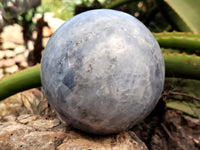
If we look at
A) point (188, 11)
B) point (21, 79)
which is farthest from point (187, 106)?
point (21, 79)

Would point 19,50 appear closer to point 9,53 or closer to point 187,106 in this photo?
point 9,53

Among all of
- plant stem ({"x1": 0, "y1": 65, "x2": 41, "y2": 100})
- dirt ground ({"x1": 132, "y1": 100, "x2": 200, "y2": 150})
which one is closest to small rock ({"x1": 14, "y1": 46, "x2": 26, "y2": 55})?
plant stem ({"x1": 0, "y1": 65, "x2": 41, "y2": 100})

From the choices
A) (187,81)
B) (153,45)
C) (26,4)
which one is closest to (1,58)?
(26,4)

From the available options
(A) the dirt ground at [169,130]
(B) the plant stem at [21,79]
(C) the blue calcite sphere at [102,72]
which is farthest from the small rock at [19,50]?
(C) the blue calcite sphere at [102,72]

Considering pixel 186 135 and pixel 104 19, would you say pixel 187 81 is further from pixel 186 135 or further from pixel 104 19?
pixel 104 19

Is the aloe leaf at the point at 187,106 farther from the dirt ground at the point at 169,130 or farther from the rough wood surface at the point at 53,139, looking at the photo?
the rough wood surface at the point at 53,139

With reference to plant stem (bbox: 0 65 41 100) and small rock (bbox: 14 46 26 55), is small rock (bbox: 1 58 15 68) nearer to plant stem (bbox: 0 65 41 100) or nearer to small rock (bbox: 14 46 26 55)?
small rock (bbox: 14 46 26 55)
